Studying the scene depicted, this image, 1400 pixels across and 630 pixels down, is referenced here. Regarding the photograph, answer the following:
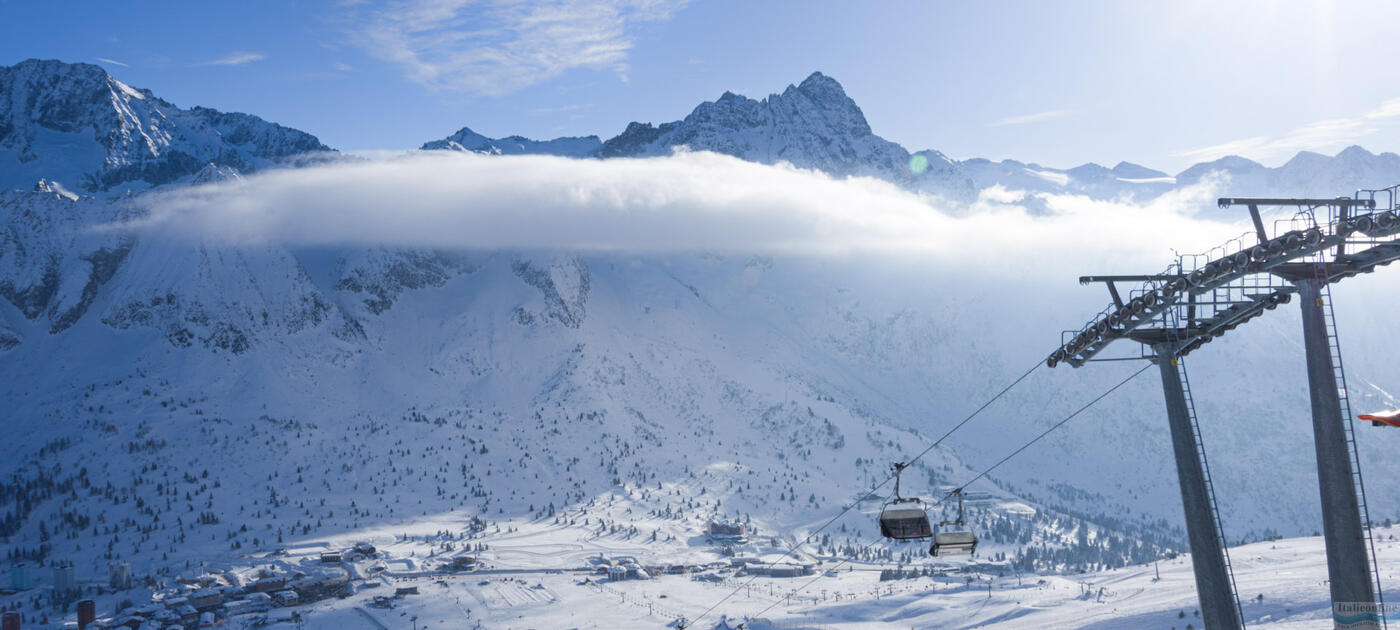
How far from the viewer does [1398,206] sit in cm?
1820

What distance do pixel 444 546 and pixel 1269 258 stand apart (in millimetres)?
146854

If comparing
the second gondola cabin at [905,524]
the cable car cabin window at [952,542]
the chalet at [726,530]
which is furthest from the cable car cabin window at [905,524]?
the chalet at [726,530]

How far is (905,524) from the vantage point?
33.4m

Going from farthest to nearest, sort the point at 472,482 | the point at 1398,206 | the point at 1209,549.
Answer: the point at 472,482
the point at 1209,549
the point at 1398,206

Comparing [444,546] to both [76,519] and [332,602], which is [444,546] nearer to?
[332,602]

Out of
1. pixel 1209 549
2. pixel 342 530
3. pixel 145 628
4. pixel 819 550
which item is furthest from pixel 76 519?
pixel 1209 549

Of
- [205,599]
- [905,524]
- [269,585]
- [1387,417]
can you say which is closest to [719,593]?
[269,585]

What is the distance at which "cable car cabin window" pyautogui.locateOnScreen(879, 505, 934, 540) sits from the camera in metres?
33.1

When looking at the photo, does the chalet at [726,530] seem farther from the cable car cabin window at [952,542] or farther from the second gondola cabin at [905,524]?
the cable car cabin window at [952,542]

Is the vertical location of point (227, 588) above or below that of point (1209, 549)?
below

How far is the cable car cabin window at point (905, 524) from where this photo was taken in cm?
3312

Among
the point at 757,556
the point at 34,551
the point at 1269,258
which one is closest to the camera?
the point at 1269,258

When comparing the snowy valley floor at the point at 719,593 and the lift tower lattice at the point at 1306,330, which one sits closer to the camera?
the lift tower lattice at the point at 1306,330

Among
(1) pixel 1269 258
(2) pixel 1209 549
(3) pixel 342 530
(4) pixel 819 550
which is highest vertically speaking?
(1) pixel 1269 258
